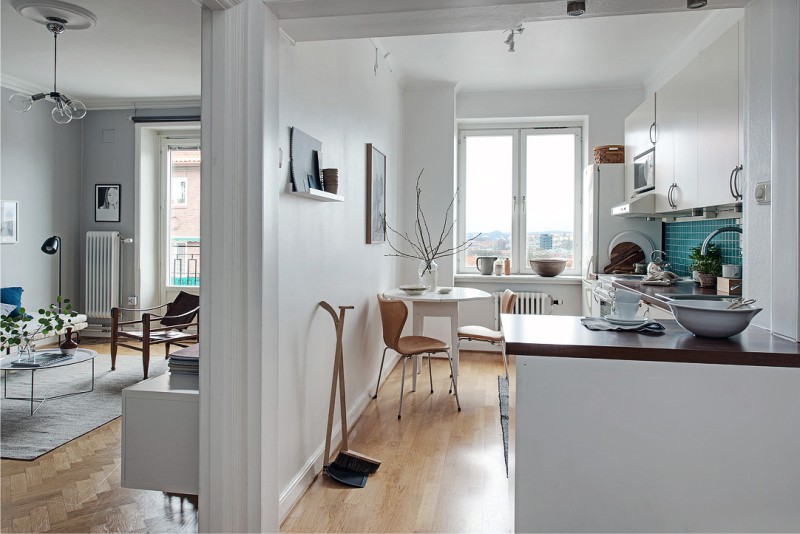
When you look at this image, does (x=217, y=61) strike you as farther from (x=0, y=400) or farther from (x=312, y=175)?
(x=0, y=400)

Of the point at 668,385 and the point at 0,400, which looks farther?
the point at 0,400

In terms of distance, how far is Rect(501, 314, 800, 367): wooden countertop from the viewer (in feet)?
5.27

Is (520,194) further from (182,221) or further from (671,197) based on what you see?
(182,221)

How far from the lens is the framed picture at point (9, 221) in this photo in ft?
17.6

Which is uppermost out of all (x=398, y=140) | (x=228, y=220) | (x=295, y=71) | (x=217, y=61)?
(x=398, y=140)

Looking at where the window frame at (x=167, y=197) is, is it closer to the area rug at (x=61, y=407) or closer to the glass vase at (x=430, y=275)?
the area rug at (x=61, y=407)

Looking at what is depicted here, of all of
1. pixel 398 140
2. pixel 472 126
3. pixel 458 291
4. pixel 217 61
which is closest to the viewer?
pixel 217 61

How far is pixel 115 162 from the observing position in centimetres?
628

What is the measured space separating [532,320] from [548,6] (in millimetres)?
1180

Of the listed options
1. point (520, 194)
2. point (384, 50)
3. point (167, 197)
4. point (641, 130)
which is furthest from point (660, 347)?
point (167, 197)

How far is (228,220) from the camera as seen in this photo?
186 cm

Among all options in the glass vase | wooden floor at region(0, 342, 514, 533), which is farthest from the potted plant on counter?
the glass vase

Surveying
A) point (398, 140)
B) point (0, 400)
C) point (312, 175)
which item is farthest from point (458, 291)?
point (0, 400)

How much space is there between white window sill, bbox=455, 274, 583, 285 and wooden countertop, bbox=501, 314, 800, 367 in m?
3.79
